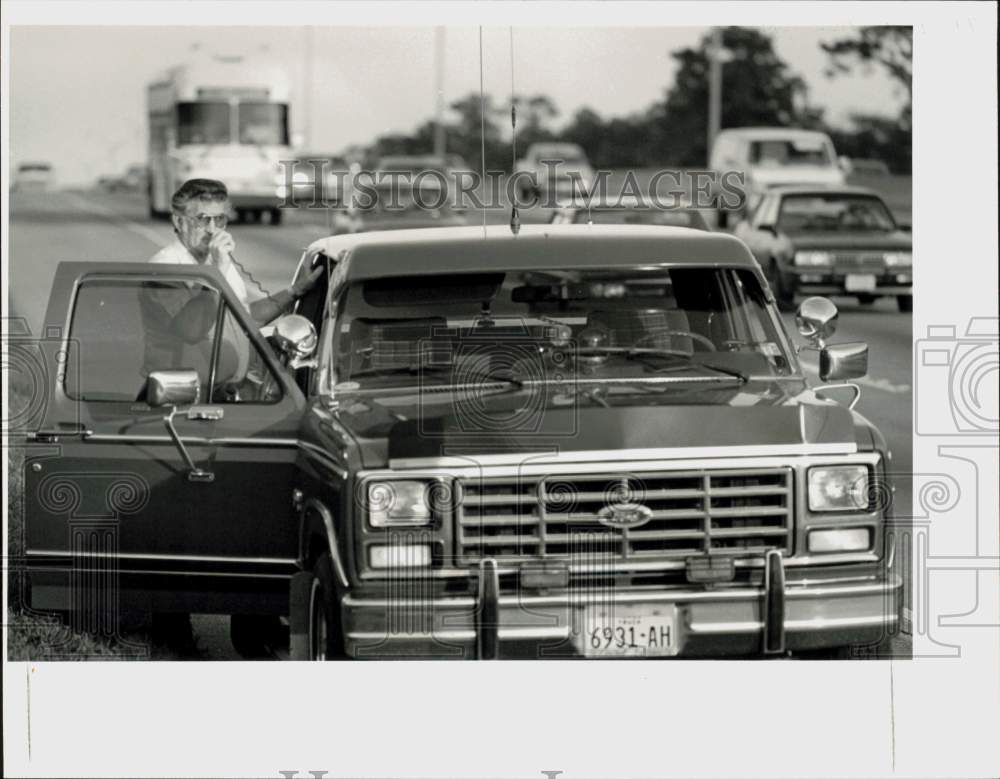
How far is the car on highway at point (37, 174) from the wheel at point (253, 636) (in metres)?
19.4

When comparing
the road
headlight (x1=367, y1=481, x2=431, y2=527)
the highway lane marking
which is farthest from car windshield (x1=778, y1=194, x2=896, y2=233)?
headlight (x1=367, y1=481, x2=431, y2=527)

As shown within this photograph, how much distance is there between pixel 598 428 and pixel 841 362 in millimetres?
1523

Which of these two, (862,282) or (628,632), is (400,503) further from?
(862,282)

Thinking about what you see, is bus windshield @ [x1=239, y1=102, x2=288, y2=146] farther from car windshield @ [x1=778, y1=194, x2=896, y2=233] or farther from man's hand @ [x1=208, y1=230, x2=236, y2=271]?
man's hand @ [x1=208, y1=230, x2=236, y2=271]

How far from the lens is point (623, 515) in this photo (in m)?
6.57

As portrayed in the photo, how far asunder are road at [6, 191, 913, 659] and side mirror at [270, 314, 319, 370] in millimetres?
1498

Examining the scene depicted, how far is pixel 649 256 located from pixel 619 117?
41354mm

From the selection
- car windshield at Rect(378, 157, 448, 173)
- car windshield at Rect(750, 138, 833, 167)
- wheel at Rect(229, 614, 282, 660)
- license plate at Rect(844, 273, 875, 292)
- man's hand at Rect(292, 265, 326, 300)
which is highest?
→ car windshield at Rect(750, 138, 833, 167)

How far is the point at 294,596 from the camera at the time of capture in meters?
7.12

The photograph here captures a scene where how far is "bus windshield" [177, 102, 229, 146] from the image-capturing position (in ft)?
99.9

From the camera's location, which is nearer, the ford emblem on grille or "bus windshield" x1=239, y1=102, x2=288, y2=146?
the ford emblem on grille

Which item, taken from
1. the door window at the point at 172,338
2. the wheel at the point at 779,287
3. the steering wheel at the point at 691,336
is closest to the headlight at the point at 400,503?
the door window at the point at 172,338

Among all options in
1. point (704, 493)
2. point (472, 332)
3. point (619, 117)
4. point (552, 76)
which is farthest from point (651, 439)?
point (619, 117)

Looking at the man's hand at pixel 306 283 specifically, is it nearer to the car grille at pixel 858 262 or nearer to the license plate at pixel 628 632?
the license plate at pixel 628 632
